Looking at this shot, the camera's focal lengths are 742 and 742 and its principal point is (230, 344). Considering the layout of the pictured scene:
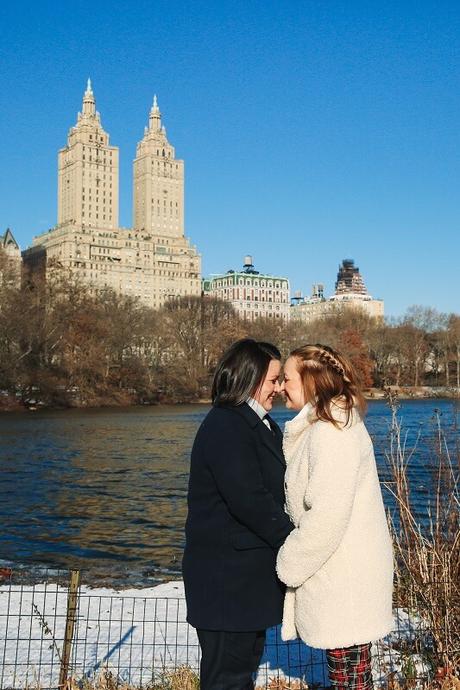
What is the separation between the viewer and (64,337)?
55.6 metres

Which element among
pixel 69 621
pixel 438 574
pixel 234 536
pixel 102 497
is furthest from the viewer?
pixel 102 497

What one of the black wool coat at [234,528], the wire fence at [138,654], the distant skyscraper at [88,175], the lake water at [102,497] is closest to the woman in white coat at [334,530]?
the black wool coat at [234,528]

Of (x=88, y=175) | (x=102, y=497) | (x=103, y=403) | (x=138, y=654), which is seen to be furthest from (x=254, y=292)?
(x=138, y=654)

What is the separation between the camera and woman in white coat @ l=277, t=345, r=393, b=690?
10.4 ft

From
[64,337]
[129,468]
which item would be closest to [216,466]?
[129,468]

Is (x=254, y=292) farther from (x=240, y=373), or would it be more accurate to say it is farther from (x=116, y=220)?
(x=240, y=373)

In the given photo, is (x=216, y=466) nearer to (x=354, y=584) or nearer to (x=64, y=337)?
(x=354, y=584)

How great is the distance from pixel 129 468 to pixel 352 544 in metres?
18.8

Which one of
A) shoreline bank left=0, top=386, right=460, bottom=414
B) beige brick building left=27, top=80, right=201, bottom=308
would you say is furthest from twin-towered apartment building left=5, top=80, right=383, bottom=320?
shoreline bank left=0, top=386, right=460, bottom=414

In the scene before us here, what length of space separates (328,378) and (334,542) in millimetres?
742

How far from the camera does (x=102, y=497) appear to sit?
1669 centimetres

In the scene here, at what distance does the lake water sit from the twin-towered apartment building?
11201 cm

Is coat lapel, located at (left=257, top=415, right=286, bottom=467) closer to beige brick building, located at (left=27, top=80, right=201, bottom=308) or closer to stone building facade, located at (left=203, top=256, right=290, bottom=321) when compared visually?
beige brick building, located at (left=27, top=80, right=201, bottom=308)

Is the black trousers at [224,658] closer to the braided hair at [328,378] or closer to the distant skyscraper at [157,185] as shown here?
the braided hair at [328,378]
